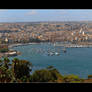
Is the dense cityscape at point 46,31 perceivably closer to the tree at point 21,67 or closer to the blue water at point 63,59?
the blue water at point 63,59

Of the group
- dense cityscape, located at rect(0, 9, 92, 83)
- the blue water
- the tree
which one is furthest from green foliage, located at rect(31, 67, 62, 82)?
the tree

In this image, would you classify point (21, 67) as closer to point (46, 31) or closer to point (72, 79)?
point (46, 31)

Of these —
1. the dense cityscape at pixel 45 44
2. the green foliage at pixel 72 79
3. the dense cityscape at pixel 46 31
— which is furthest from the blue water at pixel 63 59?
the dense cityscape at pixel 46 31

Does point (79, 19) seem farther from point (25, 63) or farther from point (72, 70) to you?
point (25, 63)

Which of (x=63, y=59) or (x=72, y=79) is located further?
(x=63, y=59)

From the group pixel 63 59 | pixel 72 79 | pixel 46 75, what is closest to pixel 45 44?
pixel 63 59

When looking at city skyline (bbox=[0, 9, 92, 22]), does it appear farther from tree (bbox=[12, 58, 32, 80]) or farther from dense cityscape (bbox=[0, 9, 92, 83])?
tree (bbox=[12, 58, 32, 80])
